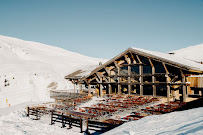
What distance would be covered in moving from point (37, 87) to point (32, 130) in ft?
104

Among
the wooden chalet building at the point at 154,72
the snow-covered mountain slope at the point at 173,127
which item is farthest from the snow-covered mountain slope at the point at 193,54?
the snow-covered mountain slope at the point at 173,127

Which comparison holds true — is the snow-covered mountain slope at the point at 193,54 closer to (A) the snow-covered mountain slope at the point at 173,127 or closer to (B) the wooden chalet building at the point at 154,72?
(B) the wooden chalet building at the point at 154,72

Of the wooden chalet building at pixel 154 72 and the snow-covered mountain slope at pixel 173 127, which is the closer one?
the snow-covered mountain slope at pixel 173 127

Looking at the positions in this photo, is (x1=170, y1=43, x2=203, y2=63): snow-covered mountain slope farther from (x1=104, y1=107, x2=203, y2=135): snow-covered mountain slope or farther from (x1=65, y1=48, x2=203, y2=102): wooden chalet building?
(x1=104, y1=107, x2=203, y2=135): snow-covered mountain slope

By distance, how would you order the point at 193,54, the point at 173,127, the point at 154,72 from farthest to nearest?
the point at 193,54 < the point at 154,72 < the point at 173,127

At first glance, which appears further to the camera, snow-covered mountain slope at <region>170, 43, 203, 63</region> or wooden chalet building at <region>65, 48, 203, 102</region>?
snow-covered mountain slope at <region>170, 43, 203, 63</region>

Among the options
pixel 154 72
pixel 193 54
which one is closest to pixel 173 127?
pixel 154 72

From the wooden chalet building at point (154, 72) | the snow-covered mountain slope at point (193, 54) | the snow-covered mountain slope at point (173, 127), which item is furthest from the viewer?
the snow-covered mountain slope at point (193, 54)

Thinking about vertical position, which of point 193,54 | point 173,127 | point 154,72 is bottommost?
point 173,127

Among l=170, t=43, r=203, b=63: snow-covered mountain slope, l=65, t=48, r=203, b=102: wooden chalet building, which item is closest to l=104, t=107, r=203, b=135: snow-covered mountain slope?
l=65, t=48, r=203, b=102: wooden chalet building

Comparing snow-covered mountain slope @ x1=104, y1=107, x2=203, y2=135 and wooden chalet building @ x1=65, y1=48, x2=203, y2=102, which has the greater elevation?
wooden chalet building @ x1=65, y1=48, x2=203, y2=102

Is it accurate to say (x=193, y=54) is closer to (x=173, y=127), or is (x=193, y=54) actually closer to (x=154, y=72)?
(x=154, y=72)

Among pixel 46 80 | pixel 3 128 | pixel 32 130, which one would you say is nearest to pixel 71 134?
pixel 32 130

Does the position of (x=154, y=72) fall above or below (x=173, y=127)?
above
